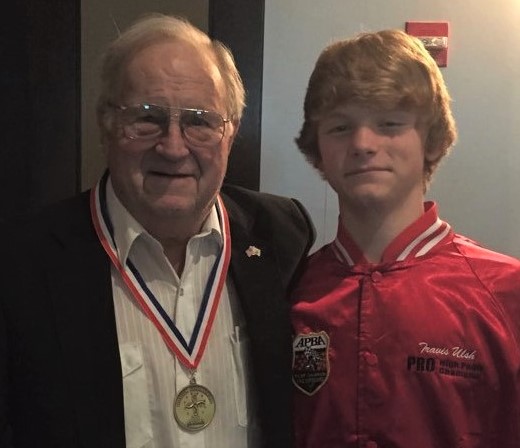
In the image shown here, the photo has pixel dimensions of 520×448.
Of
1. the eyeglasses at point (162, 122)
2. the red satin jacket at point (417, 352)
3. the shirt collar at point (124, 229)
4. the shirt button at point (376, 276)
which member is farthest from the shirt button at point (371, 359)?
the eyeglasses at point (162, 122)

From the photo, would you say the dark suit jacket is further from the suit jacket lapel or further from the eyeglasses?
the eyeglasses

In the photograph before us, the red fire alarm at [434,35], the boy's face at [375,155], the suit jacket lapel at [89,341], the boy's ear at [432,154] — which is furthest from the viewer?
the red fire alarm at [434,35]

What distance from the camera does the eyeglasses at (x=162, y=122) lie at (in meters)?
1.36

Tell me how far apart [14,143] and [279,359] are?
117 cm

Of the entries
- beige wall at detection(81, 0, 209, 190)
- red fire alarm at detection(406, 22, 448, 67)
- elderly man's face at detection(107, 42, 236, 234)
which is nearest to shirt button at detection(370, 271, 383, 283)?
elderly man's face at detection(107, 42, 236, 234)

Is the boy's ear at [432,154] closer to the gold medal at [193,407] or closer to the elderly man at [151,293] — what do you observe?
the elderly man at [151,293]

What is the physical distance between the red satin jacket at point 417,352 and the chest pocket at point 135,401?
0.31m

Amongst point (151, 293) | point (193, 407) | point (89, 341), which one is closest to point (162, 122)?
point (151, 293)

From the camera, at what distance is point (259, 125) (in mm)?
2131

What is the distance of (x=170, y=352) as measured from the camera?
1.34 metres

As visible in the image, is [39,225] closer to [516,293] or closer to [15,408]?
[15,408]

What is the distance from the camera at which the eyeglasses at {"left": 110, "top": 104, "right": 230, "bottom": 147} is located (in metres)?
1.36

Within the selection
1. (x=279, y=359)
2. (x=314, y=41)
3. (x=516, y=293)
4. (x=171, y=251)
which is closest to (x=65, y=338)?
(x=171, y=251)

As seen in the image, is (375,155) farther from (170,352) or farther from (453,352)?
(170,352)
